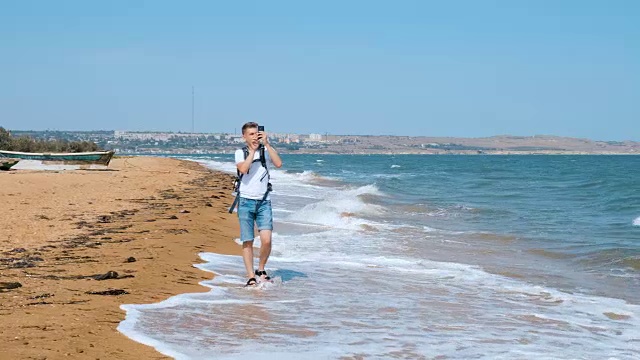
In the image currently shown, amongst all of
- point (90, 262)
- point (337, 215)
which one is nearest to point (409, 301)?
point (90, 262)

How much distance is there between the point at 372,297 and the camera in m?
7.92

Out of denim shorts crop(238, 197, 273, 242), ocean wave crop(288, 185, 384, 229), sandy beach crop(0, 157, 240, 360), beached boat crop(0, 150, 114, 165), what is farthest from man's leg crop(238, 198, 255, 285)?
beached boat crop(0, 150, 114, 165)

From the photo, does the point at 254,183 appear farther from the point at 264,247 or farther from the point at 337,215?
the point at 337,215

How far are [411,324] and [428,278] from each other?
291 cm

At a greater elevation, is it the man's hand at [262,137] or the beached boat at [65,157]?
the man's hand at [262,137]

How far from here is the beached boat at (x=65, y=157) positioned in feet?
103

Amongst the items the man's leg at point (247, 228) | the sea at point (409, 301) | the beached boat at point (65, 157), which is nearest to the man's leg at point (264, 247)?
the man's leg at point (247, 228)

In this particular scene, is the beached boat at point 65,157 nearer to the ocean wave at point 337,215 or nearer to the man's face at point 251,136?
the ocean wave at point 337,215

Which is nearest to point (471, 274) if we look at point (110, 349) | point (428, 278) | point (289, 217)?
point (428, 278)

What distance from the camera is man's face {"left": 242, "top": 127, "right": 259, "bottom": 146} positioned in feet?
26.5

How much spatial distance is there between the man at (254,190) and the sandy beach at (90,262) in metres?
0.63

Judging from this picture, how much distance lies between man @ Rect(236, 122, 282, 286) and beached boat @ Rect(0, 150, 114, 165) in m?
24.9

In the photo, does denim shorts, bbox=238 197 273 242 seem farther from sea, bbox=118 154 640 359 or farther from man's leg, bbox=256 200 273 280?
sea, bbox=118 154 640 359

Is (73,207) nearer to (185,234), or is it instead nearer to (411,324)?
(185,234)
